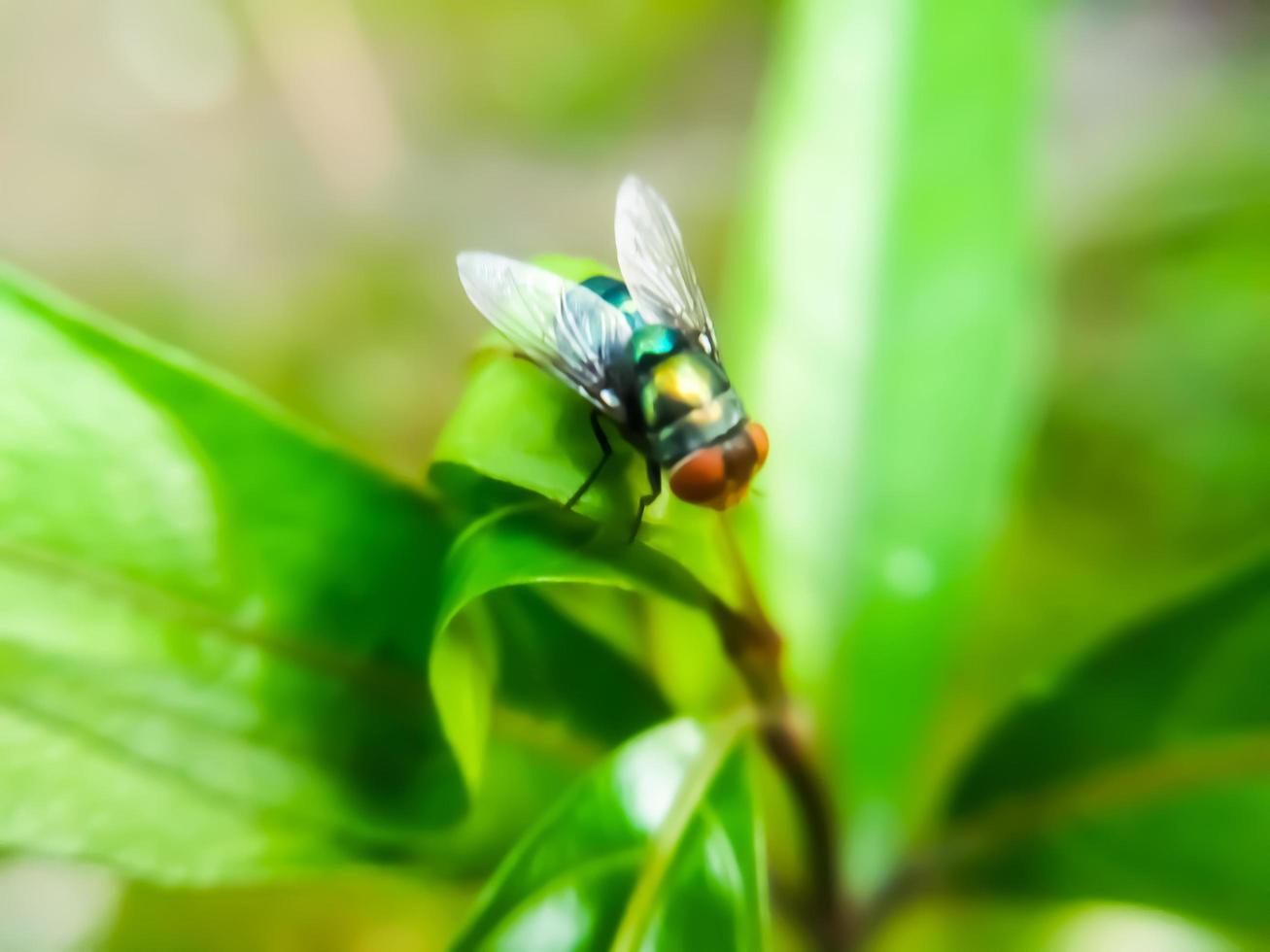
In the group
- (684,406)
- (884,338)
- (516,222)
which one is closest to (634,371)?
(684,406)

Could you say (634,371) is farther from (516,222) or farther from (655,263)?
(516,222)

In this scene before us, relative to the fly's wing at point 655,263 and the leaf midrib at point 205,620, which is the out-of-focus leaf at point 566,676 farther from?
the fly's wing at point 655,263

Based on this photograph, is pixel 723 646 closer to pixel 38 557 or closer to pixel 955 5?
pixel 38 557

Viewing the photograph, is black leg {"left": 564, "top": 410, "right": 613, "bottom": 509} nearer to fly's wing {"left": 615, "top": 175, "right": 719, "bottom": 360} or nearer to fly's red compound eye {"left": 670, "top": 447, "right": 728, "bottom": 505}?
fly's red compound eye {"left": 670, "top": 447, "right": 728, "bottom": 505}

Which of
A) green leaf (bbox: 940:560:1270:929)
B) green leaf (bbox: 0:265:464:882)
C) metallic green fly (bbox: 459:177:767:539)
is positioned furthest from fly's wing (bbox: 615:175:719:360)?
green leaf (bbox: 940:560:1270:929)

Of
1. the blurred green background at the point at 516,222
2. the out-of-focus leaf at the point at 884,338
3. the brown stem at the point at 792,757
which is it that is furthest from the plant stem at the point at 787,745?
the blurred green background at the point at 516,222
